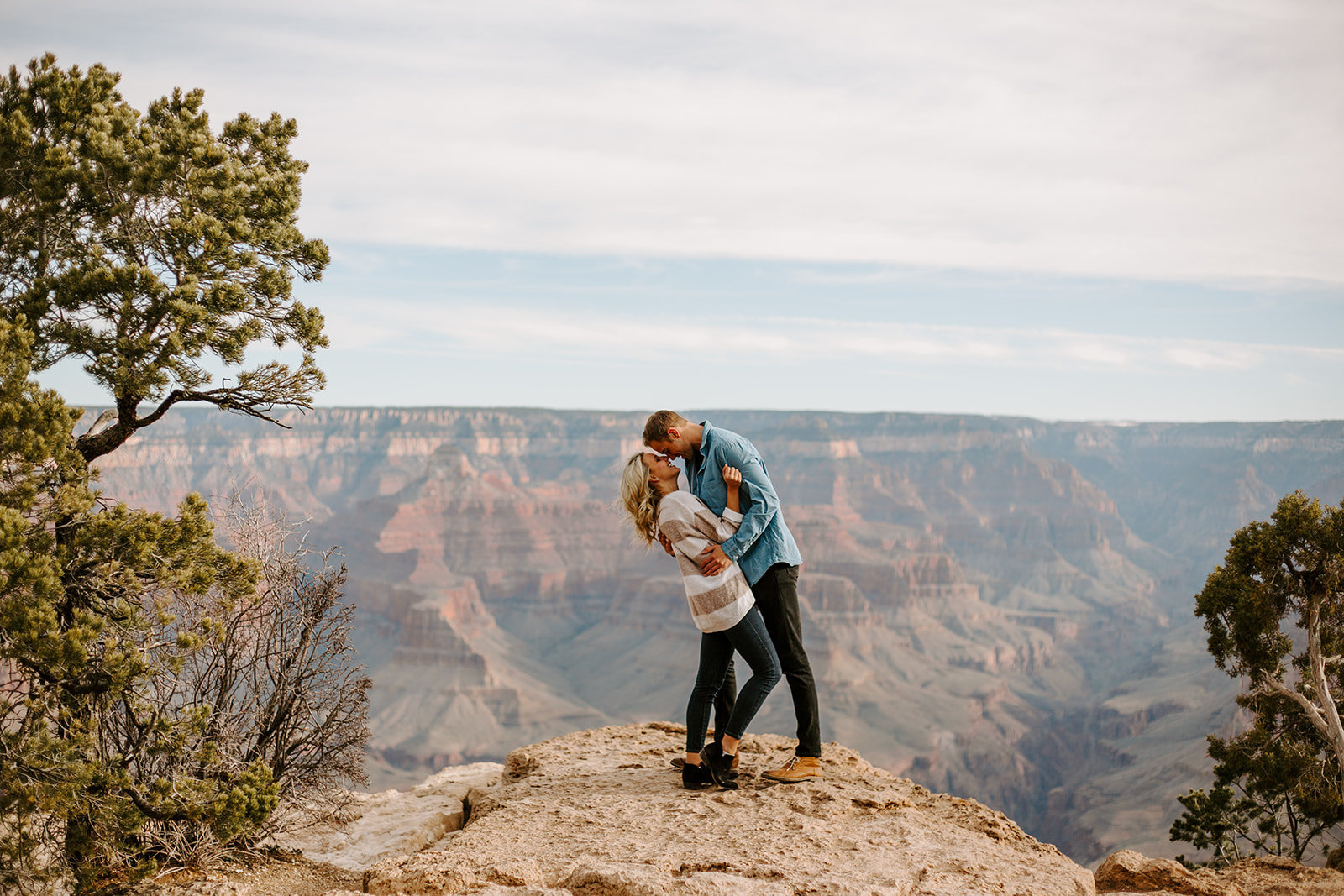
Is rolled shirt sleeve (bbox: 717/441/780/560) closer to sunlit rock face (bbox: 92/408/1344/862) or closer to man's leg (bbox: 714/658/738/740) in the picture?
man's leg (bbox: 714/658/738/740)

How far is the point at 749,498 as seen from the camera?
6293 mm

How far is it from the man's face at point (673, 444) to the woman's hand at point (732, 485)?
333 mm

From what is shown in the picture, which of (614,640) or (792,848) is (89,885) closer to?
(792,848)

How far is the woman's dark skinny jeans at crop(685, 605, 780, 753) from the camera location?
6234 millimetres

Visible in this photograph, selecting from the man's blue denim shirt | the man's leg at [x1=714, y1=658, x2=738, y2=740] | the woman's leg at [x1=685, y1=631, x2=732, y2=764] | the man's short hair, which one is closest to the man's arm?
the man's blue denim shirt

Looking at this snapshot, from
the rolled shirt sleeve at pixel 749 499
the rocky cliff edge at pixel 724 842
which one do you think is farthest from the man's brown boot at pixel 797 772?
the rolled shirt sleeve at pixel 749 499

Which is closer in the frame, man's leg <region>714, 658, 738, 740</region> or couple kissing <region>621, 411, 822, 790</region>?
couple kissing <region>621, 411, 822, 790</region>

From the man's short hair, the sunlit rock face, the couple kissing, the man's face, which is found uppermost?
the man's short hair

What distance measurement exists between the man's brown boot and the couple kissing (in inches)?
A: 11.1

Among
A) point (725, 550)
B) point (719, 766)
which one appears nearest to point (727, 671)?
point (719, 766)

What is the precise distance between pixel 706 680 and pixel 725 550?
1048 millimetres

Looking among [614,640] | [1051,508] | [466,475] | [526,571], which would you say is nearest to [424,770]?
[614,640]

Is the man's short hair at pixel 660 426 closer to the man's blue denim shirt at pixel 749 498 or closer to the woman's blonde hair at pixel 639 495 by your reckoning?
the woman's blonde hair at pixel 639 495

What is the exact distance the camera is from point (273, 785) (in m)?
7.19
